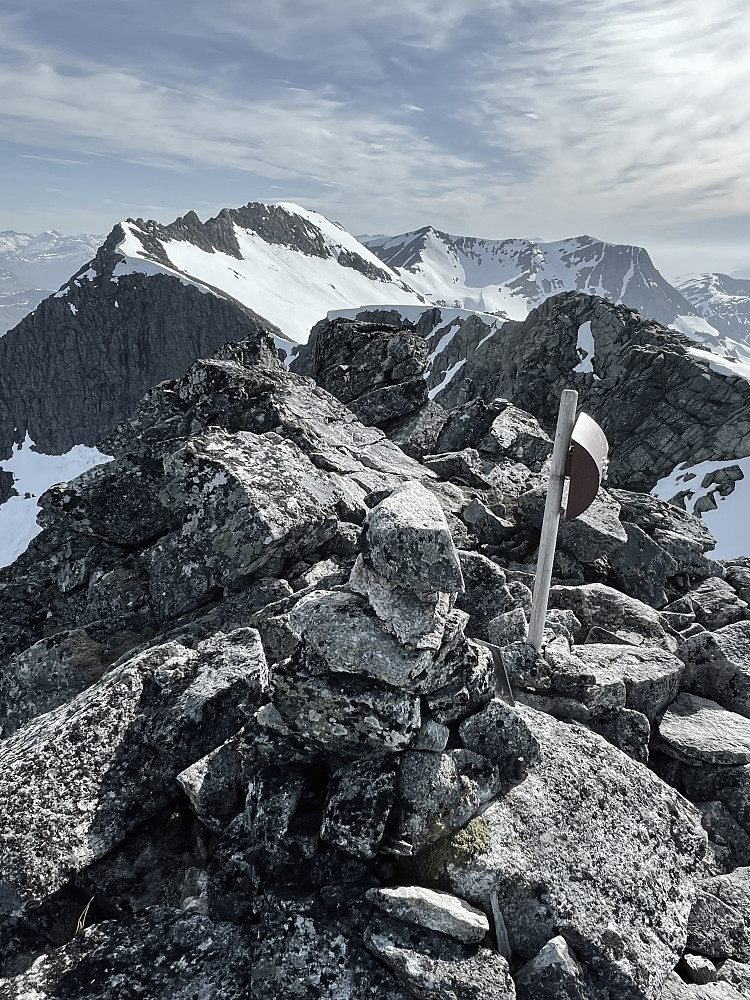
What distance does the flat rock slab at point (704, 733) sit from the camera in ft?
34.5

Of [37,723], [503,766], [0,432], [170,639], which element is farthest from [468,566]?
[0,432]

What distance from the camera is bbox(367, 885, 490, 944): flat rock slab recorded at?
7.22m

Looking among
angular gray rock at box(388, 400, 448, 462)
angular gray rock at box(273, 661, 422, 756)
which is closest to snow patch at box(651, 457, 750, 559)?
angular gray rock at box(388, 400, 448, 462)

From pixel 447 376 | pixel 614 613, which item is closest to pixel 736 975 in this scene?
pixel 614 613

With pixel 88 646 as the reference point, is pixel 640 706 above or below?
above

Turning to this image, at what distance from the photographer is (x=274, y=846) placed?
7953mm

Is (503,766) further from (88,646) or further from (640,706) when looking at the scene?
(88,646)

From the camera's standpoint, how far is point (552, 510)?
36.2 feet

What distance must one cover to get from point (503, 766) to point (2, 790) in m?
7.63

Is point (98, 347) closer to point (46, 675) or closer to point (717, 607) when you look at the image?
point (46, 675)

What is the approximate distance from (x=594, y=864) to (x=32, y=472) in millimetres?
193670

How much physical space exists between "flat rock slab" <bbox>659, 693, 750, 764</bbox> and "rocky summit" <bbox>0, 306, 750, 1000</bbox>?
64 millimetres

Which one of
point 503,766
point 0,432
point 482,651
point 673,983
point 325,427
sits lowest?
point 0,432

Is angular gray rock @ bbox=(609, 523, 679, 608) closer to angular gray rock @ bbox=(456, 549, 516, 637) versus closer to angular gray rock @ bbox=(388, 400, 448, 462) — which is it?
angular gray rock @ bbox=(456, 549, 516, 637)
